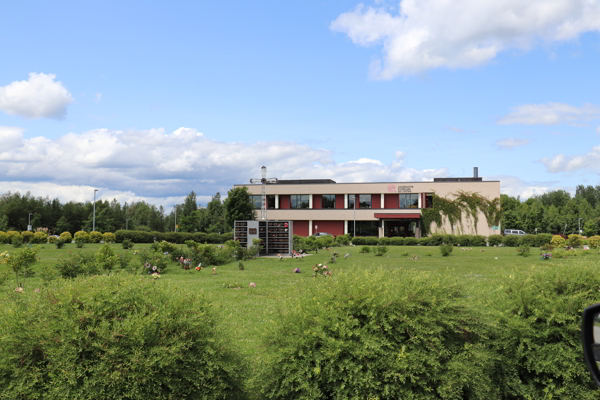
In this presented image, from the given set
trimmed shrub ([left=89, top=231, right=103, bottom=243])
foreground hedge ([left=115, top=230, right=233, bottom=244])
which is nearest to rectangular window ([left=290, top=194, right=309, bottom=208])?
foreground hedge ([left=115, top=230, right=233, bottom=244])

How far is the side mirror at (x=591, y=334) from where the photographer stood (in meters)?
2.22

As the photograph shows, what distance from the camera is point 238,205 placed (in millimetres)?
58500

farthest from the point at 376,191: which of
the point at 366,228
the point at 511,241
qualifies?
the point at 511,241

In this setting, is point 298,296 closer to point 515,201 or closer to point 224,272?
point 224,272

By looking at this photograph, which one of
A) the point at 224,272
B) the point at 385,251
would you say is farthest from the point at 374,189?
the point at 224,272

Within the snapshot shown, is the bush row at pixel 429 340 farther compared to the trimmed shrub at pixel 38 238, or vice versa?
the trimmed shrub at pixel 38 238

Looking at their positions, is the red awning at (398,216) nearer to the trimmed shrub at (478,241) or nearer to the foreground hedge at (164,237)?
the trimmed shrub at (478,241)

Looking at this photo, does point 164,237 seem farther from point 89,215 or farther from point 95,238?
point 89,215

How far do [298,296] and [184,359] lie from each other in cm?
118

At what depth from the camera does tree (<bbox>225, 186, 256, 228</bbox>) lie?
5850 centimetres

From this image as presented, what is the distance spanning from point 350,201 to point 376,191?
12.5 ft

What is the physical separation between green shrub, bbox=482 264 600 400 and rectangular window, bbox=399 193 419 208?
189ft

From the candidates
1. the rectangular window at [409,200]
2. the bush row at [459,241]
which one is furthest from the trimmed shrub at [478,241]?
the rectangular window at [409,200]

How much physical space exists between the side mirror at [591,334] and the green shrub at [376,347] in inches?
62.8
